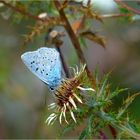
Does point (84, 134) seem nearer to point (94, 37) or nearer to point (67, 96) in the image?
point (67, 96)

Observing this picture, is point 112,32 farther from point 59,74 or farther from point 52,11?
point 59,74

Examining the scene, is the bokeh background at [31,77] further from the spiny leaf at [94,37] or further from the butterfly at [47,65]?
the butterfly at [47,65]

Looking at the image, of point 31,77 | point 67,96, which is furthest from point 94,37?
point 31,77

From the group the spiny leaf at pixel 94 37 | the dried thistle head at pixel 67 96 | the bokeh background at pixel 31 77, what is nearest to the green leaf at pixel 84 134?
the dried thistle head at pixel 67 96

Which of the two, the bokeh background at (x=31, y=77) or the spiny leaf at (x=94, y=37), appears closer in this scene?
the spiny leaf at (x=94, y=37)

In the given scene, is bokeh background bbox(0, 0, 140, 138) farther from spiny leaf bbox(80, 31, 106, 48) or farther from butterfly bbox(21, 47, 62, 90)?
butterfly bbox(21, 47, 62, 90)
